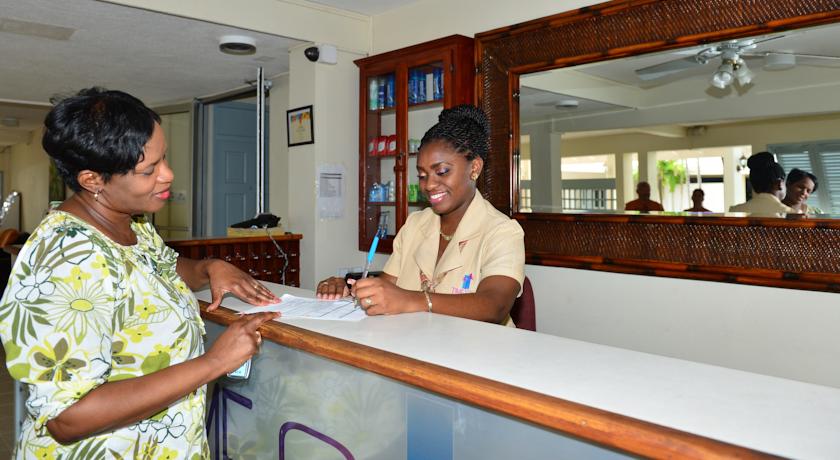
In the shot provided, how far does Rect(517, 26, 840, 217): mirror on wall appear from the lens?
8.63 ft

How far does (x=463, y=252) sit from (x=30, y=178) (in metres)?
12.5

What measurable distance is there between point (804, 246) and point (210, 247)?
10.5 ft

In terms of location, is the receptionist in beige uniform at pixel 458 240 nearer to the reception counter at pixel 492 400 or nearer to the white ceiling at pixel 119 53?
the reception counter at pixel 492 400

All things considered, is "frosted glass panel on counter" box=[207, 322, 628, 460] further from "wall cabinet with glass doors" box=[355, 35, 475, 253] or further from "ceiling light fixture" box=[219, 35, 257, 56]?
"ceiling light fixture" box=[219, 35, 257, 56]

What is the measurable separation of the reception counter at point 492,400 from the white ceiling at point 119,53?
3.19 metres

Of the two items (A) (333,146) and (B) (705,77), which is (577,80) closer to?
(B) (705,77)

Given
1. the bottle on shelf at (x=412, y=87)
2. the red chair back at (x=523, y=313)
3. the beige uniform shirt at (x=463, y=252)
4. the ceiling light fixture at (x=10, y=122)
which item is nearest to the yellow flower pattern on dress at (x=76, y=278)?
the beige uniform shirt at (x=463, y=252)

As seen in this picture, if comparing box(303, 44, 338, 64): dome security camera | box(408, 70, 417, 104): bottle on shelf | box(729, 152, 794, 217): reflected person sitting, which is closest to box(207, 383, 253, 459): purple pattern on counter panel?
box(729, 152, 794, 217): reflected person sitting

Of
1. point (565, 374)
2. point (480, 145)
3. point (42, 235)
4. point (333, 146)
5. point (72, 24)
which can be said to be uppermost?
point (72, 24)

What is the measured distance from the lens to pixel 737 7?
2736 millimetres

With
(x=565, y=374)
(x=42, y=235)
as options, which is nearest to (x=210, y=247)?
(x=42, y=235)

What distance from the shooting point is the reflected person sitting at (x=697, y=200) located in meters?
2.94

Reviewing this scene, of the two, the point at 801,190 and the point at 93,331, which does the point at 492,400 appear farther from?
the point at 801,190

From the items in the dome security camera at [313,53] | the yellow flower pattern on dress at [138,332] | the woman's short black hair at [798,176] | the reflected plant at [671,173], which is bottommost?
the yellow flower pattern on dress at [138,332]
